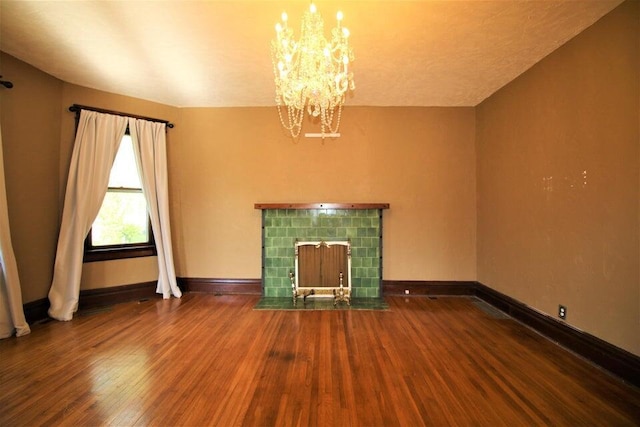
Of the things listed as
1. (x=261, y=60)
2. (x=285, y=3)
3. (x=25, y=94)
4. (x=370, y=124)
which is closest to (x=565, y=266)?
(x=370, y=124)

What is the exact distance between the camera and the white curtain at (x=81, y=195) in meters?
2.94

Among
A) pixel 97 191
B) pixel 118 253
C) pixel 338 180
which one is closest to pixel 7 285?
pixel 118 253

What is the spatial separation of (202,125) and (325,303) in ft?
9.92

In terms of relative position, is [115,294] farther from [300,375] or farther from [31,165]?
[300,375]

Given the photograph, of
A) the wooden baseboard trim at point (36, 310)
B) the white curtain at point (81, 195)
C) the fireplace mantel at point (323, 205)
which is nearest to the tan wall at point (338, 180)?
the fireplace mantel at point (323, 205)

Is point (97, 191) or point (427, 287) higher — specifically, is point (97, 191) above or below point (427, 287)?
above

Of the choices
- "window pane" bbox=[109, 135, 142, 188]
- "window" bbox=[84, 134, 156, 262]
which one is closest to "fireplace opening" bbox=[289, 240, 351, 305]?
"window" bbox=[84, 134, 156, 262]

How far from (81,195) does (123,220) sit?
0.56 m

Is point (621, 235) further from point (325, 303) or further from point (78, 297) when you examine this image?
point (78, 297)

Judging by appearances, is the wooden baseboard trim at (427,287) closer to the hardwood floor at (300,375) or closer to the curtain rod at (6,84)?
the hardwood floor at (300,375)

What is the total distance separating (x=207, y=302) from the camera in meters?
3.47

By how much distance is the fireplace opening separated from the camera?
3.57 m

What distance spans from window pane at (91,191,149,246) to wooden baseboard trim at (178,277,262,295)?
2.68 feet

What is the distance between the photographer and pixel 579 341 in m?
2.20
